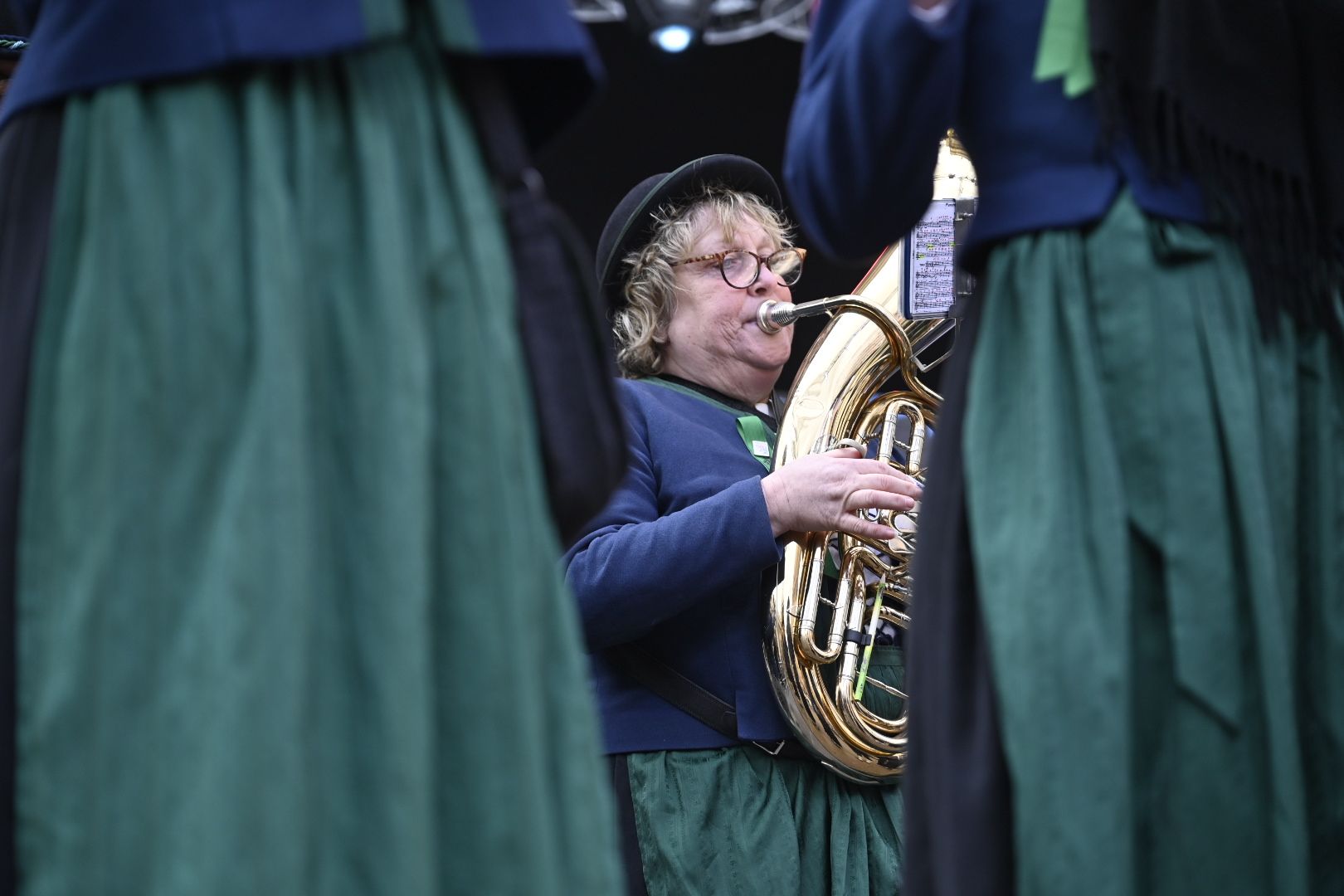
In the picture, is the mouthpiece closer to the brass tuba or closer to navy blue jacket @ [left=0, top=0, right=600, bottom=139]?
the brass tuba

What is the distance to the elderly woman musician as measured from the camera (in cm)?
226

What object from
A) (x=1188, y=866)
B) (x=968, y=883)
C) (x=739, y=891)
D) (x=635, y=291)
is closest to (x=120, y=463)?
(x=968, y=883)

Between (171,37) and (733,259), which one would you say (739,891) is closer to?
(733,259)

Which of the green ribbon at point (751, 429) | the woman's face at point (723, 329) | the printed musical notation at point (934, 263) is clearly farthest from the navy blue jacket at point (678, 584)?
the printed musical notation at point (934, 263)

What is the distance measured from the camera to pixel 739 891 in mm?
2209

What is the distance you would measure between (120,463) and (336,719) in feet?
0.66

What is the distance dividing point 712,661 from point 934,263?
0.73 m

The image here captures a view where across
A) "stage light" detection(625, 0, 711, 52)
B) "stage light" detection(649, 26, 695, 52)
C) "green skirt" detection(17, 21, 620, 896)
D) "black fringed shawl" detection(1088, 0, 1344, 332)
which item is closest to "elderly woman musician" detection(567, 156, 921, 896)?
"stage light" detection(649, 26, 695, 52)

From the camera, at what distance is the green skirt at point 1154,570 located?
114 centimetres

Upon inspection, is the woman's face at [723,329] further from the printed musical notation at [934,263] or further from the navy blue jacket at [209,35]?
the navy blue jacket at [209,35]

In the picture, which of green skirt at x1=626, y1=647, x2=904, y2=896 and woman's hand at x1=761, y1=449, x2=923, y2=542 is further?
woman's hand at x1=761, y1=449, x2=923, y2=542

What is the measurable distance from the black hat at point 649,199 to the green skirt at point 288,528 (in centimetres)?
187

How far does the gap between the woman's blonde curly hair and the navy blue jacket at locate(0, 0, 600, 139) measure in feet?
5.76

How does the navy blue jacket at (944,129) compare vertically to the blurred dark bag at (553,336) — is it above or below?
above
